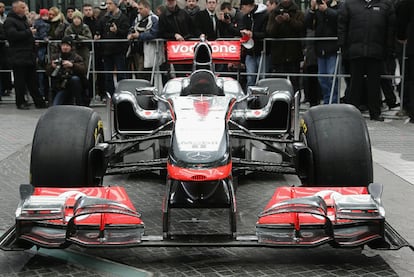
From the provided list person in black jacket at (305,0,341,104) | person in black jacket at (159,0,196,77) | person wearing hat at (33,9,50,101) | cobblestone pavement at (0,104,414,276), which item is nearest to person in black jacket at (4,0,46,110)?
person wearing hat at (33,9,50,101)

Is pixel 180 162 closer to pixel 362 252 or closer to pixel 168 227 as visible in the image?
pixel 168 227

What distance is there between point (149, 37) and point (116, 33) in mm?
891

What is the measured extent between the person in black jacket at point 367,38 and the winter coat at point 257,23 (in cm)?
222

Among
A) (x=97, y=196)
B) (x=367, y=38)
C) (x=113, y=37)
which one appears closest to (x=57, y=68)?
(x=113, y=37)

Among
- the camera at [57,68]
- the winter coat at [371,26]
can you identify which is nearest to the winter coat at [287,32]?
the winter coat at [371,26]

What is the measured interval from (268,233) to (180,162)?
88cm

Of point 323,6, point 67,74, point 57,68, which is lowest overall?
point 67,74

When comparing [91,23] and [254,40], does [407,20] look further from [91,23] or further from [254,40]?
[91,23]

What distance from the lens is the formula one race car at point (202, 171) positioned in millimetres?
5047

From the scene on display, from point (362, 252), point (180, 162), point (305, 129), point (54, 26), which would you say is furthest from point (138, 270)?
point (54, 26)

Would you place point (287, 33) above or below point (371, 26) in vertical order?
below

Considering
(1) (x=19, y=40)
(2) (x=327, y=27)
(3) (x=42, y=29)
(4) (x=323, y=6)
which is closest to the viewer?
(4) (x=323, y=6)

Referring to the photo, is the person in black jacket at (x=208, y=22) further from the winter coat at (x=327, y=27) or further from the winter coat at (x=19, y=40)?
the winter coat at (x=19, y=40)

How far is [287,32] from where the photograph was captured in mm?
14000
